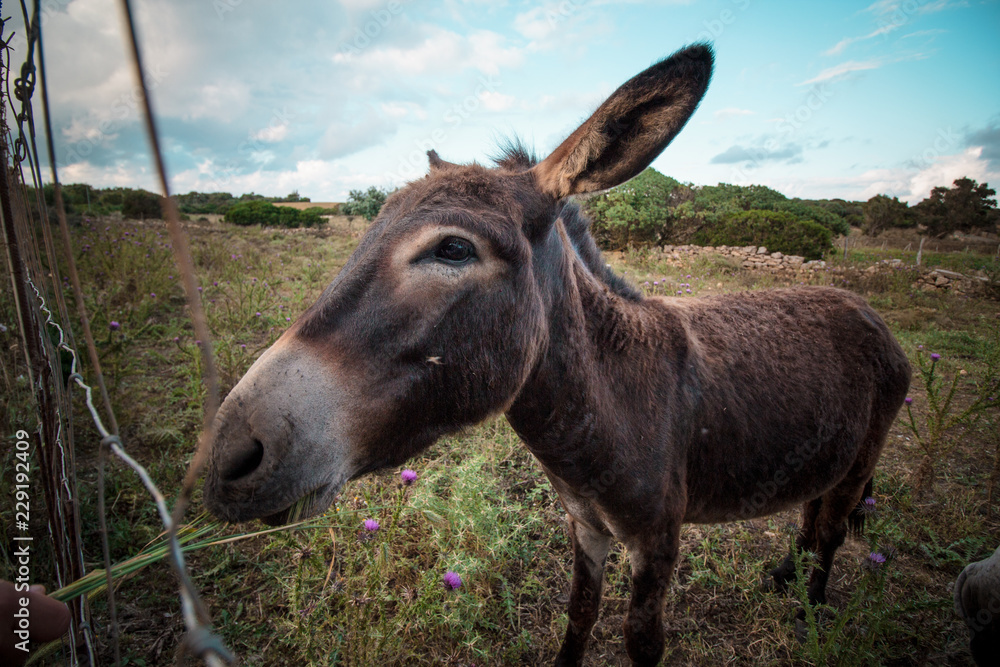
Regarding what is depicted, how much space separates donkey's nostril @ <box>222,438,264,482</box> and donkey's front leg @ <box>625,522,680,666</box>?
1.63m

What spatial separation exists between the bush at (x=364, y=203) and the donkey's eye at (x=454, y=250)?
2559 cm

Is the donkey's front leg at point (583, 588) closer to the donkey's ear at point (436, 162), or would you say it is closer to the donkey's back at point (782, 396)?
the donkey's back at point (782, 396)

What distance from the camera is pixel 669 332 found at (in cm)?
219

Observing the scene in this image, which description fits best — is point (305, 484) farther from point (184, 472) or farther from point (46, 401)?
point (184, 472)

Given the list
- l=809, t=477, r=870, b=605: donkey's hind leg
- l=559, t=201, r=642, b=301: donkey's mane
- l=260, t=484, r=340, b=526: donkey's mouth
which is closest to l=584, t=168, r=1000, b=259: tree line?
l=809, t=477, r=870, b=605: donkey's hind leg

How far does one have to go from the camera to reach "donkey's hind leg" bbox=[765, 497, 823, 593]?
3016 millimetres

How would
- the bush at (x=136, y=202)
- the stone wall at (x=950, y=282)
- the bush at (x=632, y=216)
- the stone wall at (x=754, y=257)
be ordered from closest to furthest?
the stone wall at (x=950, y=282) < the stone wall at (x=754, y=257) < the bush at (x=632, y=216) < the bush at (x=136, y=202)

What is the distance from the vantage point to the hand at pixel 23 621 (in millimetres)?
909

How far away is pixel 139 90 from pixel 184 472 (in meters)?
3.73

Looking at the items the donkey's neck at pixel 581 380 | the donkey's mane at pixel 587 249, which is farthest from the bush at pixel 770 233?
the donkey's neck at pixel 581 380

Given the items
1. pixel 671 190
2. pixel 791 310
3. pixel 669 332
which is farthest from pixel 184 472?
pixel 671 190

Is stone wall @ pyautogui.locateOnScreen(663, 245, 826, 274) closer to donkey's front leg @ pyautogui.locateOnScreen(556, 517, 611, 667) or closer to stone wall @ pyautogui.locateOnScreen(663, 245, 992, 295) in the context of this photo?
stone wall @ pyautogui.locateOnScreen(663, 245, 992, 295)

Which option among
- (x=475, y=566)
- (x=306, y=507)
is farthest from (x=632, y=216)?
(x=306, y=507)

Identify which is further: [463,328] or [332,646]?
[332,646]
